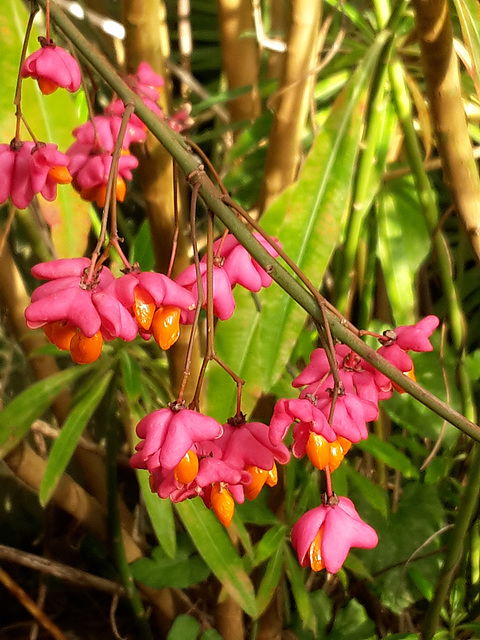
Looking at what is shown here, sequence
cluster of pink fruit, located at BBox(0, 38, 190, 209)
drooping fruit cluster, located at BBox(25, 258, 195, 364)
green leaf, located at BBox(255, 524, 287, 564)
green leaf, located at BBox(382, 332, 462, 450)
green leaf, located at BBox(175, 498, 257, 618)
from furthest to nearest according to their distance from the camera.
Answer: green leaf, located at BBox(382, 332, 462, 450), green leaf, located at BBox(255, 524, 287, 564), green leaf, located at BBox(175, 498, 257, 618), cluster of pink fruit, located at BBox(0, 38, 190, 209), drooping fruit cluster, located at BBox(25, 258, 195, 364)

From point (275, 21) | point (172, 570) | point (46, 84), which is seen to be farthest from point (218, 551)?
point (275, 21)

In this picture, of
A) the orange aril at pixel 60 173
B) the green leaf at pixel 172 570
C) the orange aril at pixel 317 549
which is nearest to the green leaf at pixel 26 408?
the green leaf at pixel 172 570

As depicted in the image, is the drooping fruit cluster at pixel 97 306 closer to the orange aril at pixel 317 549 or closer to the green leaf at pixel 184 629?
the orange aril at pixel 317 549

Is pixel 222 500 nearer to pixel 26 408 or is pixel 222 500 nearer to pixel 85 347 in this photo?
pixel 85 347

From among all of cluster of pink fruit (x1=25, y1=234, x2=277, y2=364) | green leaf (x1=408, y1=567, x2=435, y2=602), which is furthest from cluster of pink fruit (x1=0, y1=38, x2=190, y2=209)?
green leaf (x1=408, y1=567, x2=435, y2=602)

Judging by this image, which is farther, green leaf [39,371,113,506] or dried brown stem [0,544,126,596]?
dried brown stem [0,544,126,596]

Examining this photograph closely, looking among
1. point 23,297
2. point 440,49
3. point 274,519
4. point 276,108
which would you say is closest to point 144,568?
point 274,519

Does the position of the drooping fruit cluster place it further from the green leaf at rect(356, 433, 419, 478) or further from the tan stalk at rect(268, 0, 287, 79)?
the tan stalk at rect(268, 0, 287, 79)

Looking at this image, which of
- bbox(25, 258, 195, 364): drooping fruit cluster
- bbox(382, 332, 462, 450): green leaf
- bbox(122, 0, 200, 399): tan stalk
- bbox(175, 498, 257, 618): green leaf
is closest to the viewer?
bbox(25, 258, 195, 364): drooping fruit cluster
